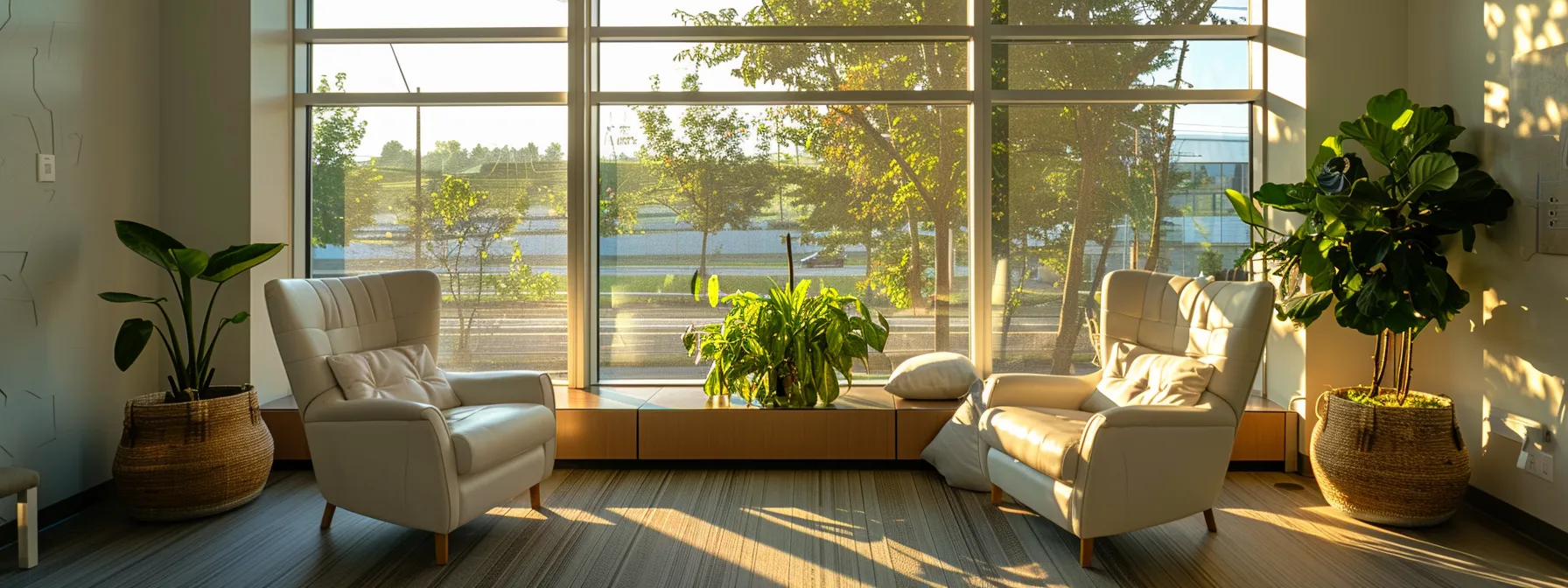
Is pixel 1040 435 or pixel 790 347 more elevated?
pixel 790 347

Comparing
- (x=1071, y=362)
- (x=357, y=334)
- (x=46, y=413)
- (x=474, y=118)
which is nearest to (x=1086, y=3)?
(x=1071, y=362)

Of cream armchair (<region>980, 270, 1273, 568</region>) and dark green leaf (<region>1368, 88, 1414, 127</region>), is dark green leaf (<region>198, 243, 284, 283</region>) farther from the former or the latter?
dark green leaf (<region>1368, 88, 1414, 127</region>)

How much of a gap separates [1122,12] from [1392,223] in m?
1.87

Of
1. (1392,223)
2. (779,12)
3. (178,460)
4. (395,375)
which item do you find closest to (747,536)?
(395,375)

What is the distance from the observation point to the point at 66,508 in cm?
384

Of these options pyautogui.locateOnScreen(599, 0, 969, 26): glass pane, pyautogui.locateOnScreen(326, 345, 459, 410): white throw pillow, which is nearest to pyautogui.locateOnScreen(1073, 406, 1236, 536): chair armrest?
pyautogui.locateOnScreen(326, 345, 459, 410): white throw pillow

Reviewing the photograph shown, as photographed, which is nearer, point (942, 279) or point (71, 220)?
point (71, 220)

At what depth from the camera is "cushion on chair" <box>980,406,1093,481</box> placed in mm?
3213

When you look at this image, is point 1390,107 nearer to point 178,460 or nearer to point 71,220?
point 178,460

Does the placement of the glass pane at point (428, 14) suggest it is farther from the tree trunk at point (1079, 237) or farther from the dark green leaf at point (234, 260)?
the tree trunk at point (1079, 237)

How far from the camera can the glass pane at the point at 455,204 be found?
518 cm

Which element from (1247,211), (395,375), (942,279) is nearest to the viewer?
(395,375)

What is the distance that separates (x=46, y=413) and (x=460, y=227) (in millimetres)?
2011

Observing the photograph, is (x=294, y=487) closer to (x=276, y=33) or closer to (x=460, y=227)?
(x=460, y=227)
